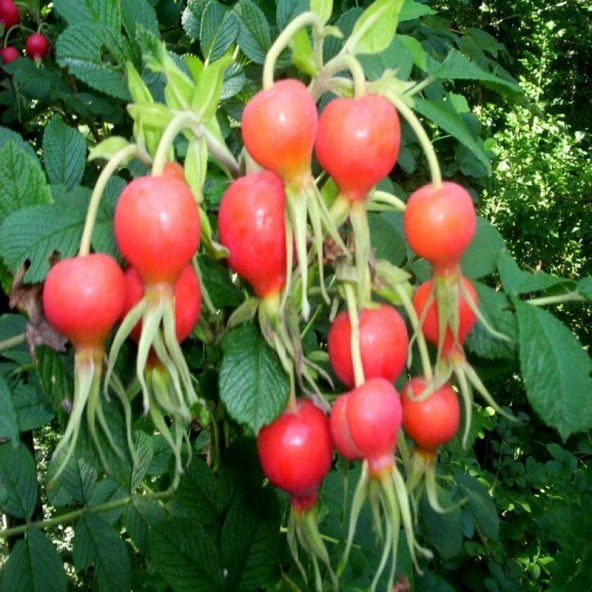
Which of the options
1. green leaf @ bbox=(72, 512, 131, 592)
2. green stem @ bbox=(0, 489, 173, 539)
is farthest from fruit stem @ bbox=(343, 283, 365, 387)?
green leaf @ bbox=(72, 512, 131, 592)

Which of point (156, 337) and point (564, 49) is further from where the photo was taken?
point (564, 49)

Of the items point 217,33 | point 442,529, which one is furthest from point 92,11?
point 442,529

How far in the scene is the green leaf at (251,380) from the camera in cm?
73

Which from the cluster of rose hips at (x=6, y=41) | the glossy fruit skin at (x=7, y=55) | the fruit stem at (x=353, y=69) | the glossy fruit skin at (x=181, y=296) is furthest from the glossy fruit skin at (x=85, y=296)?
the glossy fruit skin at (x=7, y=55)

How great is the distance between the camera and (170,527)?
927 mm

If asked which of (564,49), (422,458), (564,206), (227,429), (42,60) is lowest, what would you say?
(564,206)

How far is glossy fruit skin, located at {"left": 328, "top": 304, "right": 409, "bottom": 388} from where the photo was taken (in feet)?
2.36

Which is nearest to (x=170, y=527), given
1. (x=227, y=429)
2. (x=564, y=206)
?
(x=227, y=429)

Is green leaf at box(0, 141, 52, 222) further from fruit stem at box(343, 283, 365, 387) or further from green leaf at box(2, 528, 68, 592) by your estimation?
green leaf at box(2, 528, 68, 592)

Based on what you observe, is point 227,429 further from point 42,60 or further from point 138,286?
point 42,60

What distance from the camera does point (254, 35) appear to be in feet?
3.40

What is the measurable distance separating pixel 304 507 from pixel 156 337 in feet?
0.83

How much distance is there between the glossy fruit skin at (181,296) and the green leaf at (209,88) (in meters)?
0.16

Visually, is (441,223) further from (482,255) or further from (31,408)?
(31,408)
